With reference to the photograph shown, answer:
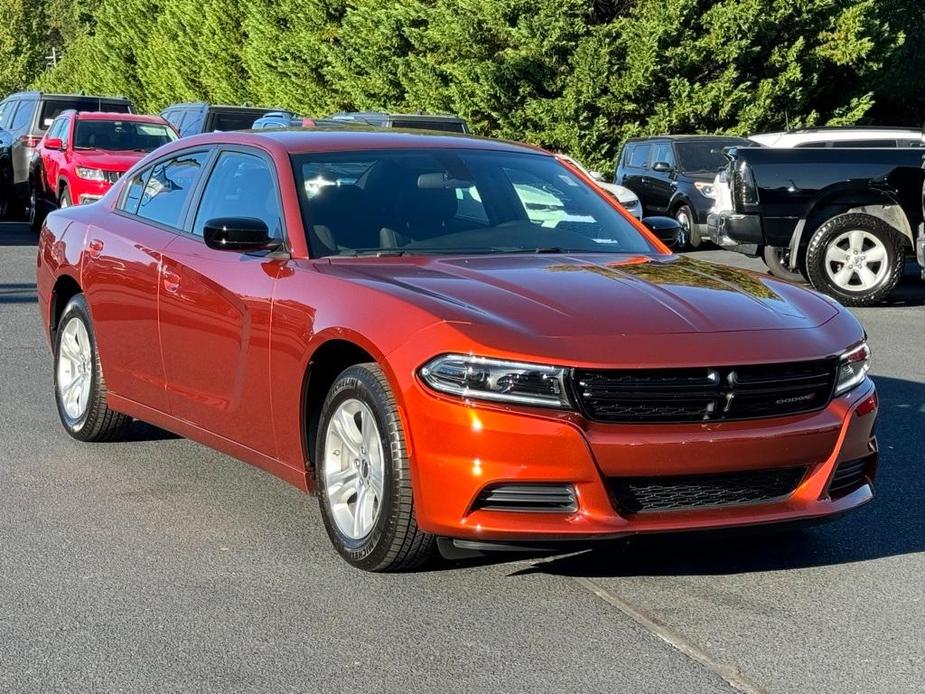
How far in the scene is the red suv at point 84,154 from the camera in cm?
2066

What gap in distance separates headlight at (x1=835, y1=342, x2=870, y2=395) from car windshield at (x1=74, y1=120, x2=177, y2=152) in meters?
17.4

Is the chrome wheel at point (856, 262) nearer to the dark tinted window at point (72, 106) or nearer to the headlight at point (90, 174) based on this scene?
the headlight at point (90, 174)

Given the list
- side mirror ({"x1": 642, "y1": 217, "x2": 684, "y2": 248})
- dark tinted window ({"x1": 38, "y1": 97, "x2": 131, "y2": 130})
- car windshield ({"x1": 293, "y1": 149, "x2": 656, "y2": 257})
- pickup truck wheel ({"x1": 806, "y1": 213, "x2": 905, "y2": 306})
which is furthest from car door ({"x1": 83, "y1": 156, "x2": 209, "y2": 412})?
dark tinted window ({"x1": 38, "y1": 97, "x2": 131, "y2": 130})

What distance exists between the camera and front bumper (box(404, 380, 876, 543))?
476cm

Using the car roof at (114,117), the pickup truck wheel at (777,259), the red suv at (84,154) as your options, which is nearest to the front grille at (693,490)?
the pickup truck wheel at (777,259)

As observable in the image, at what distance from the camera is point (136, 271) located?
6.87 meters

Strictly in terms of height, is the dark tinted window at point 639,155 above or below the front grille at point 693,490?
below

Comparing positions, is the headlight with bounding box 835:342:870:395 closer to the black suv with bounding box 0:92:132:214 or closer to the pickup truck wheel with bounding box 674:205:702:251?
the pickup truck wheel with bounding box 674:205:702:251

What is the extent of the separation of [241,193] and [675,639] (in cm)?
289

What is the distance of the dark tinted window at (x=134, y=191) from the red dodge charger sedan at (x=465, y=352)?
250 millimetres

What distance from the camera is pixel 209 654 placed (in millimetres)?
4477

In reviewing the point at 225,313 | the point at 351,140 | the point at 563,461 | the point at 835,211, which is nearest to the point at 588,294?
the point at 563,461

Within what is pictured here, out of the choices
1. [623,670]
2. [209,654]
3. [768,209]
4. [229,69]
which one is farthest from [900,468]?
[229,69]

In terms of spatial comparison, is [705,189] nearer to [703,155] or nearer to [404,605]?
[703,155]
